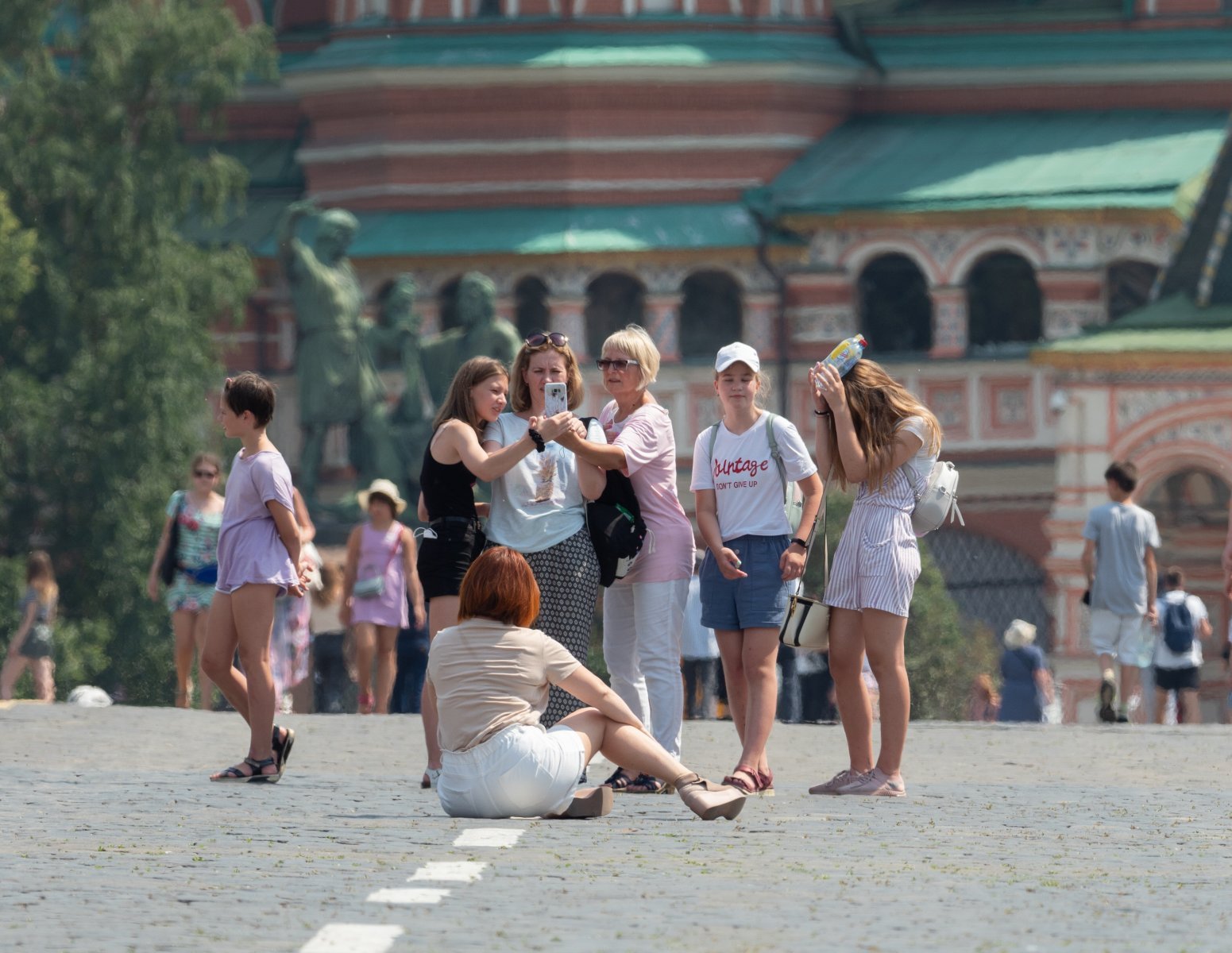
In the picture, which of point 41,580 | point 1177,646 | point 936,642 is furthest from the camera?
point 936,642

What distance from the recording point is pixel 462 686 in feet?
34.8

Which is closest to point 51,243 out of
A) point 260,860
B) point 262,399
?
point 262,399

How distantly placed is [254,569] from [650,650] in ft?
4.77

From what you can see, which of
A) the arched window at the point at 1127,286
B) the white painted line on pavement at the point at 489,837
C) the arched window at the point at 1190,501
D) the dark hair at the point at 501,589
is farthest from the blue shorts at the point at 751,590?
the arched window at the point at 1127,286

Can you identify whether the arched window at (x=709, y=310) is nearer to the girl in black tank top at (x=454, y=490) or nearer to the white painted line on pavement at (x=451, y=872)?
the girl in black tank top at (x=454, y=490)

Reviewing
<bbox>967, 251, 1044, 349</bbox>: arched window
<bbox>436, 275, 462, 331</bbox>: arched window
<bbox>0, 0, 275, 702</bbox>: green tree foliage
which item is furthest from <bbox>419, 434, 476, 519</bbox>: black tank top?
<bbox>436, 275, 462, 331</bbox>: arched window

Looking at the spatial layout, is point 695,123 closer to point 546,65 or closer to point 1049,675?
point 546,65

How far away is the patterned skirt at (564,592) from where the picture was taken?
11.6 metres

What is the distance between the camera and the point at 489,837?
1020cm

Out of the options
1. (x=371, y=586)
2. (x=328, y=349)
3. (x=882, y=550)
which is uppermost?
(x=328, y=349)

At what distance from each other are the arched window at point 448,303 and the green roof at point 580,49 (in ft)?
7.29

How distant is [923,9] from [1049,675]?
27.8 feet

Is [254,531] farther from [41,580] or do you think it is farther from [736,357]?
[41,580]

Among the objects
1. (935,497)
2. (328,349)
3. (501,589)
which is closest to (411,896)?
(501,589)
